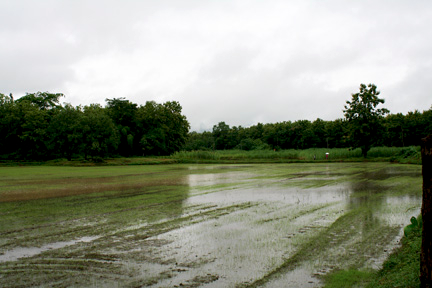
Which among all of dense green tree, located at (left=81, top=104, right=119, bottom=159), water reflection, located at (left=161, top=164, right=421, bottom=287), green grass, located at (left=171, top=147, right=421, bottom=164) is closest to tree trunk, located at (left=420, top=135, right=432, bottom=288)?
water reflection, located at (left=161, top=164, right=421, bottom=287)

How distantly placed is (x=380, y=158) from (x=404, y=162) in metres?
6.26

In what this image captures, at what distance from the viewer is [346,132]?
43250mm

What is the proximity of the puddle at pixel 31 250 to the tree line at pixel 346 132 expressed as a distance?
127 ft

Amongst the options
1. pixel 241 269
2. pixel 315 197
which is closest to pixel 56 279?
pixel 241 269

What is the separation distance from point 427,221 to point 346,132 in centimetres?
4262

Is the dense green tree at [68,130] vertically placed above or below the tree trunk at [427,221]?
above

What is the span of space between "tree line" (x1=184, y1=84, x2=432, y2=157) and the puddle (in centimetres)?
3867

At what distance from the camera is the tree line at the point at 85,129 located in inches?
1834

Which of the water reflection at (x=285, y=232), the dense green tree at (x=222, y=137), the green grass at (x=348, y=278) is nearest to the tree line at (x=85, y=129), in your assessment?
the dense green tree at (x=222, y=137)

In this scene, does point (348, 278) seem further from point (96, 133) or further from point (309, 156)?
point (96, 133)

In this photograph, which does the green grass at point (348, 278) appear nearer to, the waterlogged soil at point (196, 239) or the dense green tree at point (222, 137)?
the waterlogged soil at point (196, 239)

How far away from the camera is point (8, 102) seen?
188ft

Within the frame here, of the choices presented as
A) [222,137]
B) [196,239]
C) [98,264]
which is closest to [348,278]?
[196,239]

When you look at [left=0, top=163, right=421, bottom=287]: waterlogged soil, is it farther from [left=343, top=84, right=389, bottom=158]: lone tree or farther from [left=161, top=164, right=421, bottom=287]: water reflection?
[left=343, top=84, right=389, bottom=158]: lone tree
